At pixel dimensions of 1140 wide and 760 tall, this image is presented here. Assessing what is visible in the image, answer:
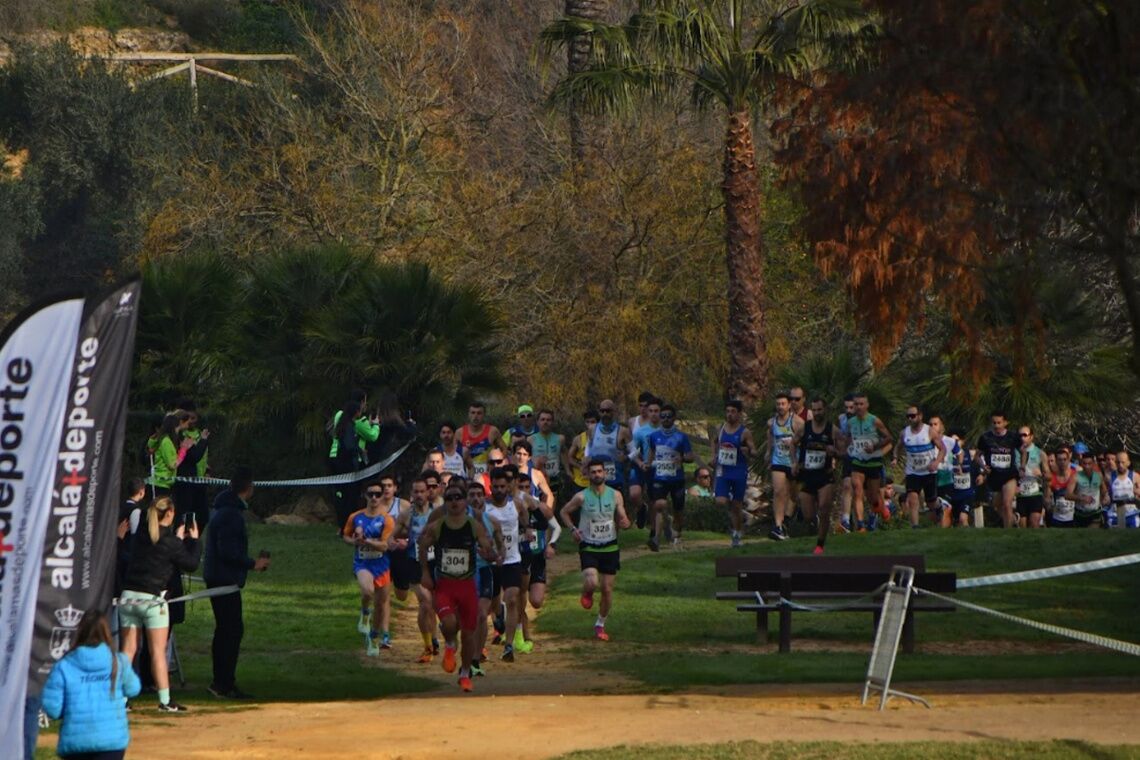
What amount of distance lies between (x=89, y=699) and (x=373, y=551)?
8.13 metres

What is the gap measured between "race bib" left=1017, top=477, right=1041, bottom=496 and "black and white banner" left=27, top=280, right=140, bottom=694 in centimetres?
1837

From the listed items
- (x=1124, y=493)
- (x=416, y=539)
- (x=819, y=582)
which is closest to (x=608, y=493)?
(x=416, y=539)

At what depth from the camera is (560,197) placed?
35.5 meters

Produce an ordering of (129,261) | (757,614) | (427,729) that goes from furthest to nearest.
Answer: (129,261) → (757,614) → (427,729)

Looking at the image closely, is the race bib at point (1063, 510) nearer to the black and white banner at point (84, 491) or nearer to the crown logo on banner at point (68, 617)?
the black and white banner at point (84, 491)

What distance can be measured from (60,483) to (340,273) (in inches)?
716

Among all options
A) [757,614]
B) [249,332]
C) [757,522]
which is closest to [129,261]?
[249,332]

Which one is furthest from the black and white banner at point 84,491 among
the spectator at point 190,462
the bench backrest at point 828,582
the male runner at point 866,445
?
the male runner at point 866,445

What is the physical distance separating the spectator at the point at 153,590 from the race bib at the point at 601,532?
5098 millimetres

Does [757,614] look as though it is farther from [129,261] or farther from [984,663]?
[129,261]

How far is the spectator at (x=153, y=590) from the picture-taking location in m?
15.2

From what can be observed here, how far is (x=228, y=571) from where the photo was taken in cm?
1612

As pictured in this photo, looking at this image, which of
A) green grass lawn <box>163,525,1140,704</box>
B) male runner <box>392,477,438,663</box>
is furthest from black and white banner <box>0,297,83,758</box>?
male runner <box>392,477,438,663</box>

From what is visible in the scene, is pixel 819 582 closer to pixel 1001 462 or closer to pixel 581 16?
pixel 1001 462
